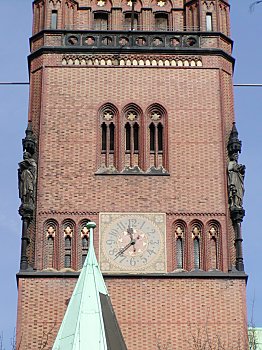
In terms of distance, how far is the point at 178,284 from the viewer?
2869 cm

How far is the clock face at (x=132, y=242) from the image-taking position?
28891mm

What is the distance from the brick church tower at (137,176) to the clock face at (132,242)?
0.02m

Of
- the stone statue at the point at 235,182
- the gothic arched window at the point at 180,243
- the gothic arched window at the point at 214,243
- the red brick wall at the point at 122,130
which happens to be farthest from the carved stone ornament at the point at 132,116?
the gothic arched window at the point at 214,243

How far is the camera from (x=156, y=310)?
2841cm

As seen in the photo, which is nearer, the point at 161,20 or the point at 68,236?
the point at 68,236

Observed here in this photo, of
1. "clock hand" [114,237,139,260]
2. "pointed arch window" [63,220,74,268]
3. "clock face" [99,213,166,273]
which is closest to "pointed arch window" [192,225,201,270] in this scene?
"clock face" [99,213,166,273]

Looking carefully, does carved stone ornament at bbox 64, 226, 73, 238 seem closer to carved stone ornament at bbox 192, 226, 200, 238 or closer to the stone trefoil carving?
carved stone ornament at bbox 192, 226, 200, 238

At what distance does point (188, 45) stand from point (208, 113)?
2058mm

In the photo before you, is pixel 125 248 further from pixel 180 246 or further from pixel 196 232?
pixel 196 232

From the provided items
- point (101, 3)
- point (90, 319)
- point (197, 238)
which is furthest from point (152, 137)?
point (90, 319)

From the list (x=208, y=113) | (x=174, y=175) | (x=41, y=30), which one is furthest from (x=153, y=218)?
(x=41, y=30)

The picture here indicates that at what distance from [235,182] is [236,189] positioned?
177 millimetres

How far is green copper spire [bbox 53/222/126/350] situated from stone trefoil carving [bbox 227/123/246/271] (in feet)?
12.1

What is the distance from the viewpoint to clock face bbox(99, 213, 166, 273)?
2889 cm
